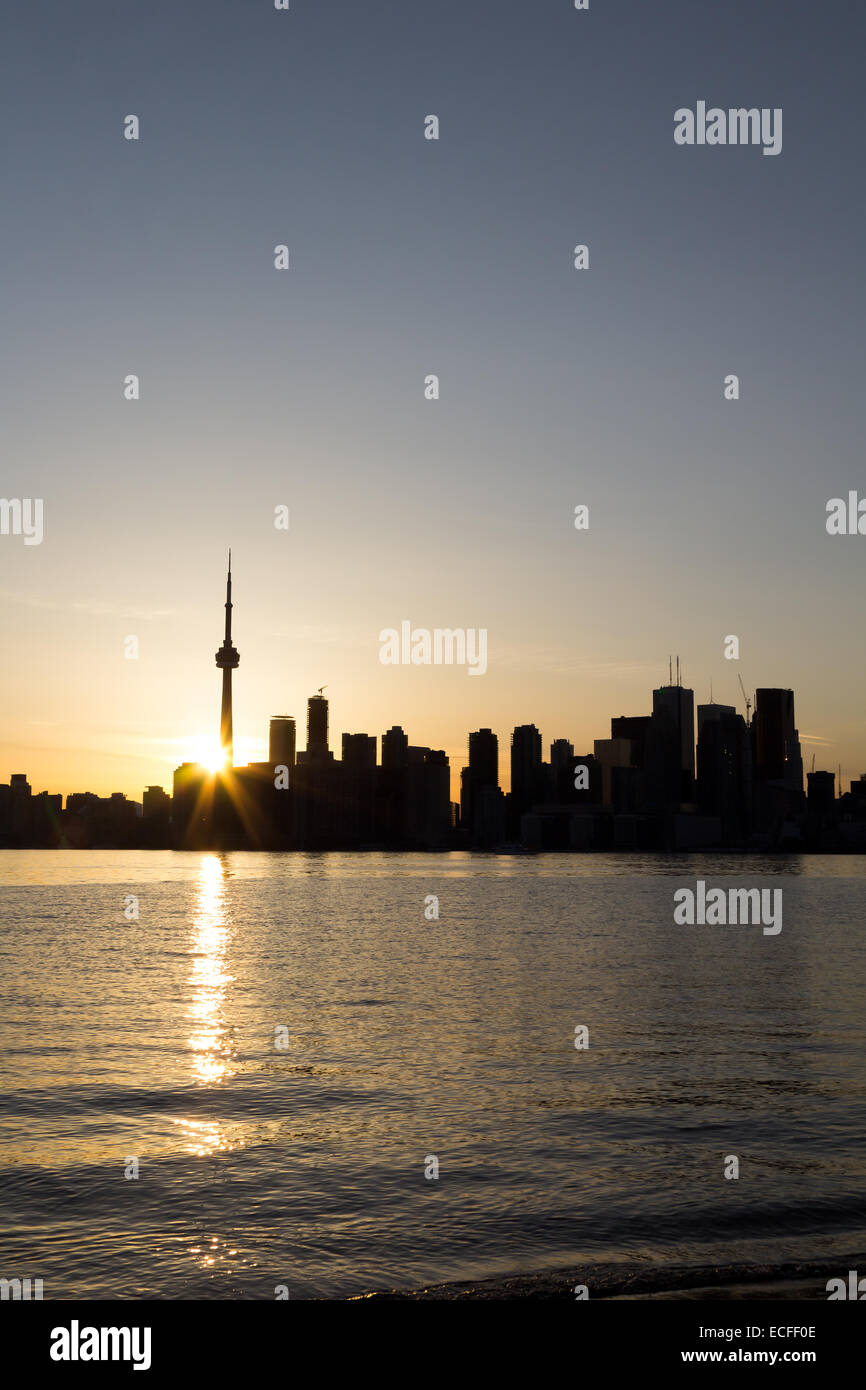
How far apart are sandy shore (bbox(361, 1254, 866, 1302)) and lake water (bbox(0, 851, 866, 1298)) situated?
795mm

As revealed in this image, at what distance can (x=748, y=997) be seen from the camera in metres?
63.2

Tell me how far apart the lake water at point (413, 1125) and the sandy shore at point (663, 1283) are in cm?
79

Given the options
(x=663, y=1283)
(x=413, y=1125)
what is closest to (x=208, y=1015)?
(x=413, y=1125)

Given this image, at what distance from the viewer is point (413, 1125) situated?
30.9 meters

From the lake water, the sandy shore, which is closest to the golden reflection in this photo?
the lake water

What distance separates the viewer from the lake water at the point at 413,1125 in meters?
20.9

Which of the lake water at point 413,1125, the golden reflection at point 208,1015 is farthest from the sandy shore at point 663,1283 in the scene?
the golden reflection at point 208,1015

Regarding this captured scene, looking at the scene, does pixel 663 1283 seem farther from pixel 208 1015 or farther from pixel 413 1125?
pixel 208 1015

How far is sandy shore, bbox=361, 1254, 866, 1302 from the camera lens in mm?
17625
